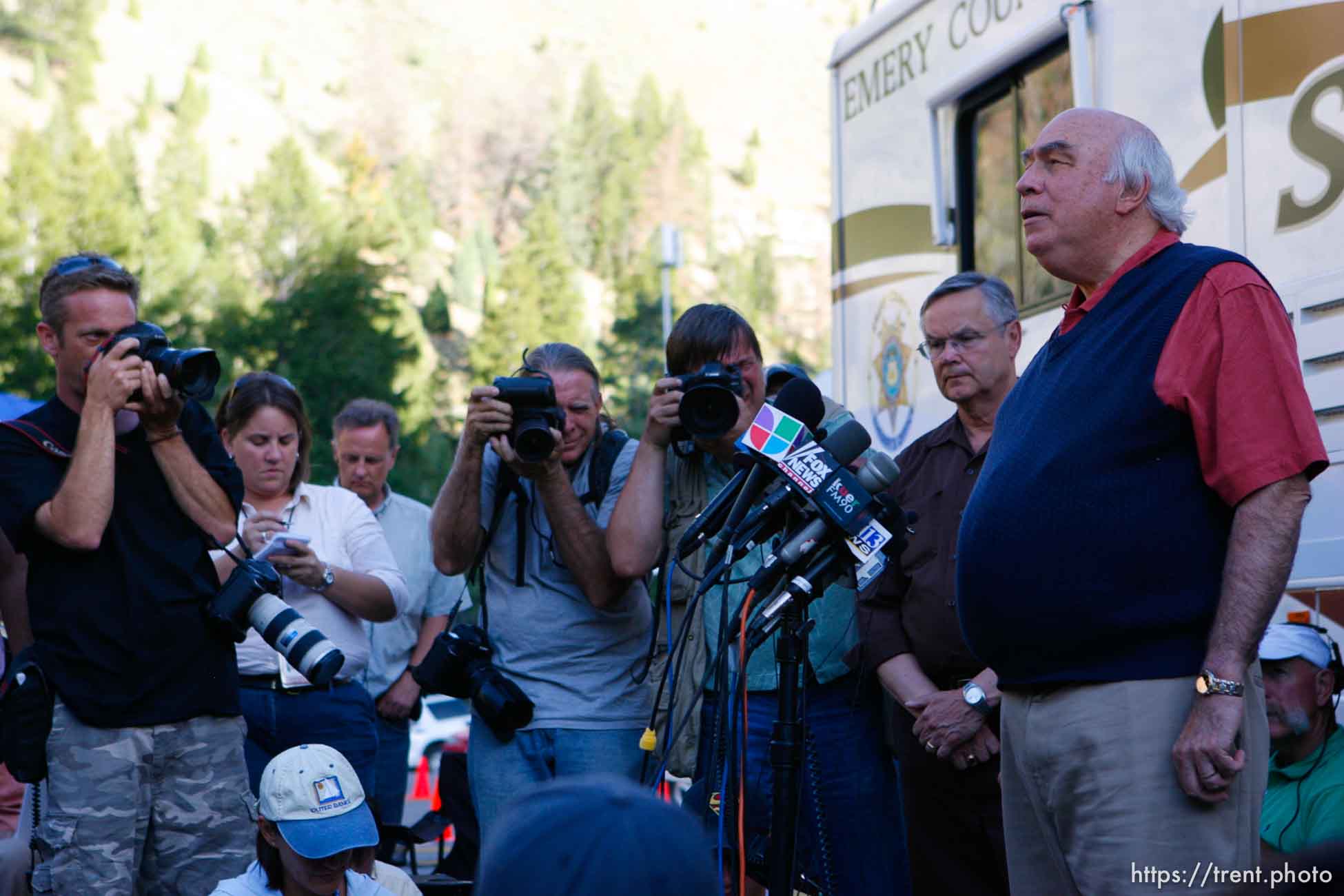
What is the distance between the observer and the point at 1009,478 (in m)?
2.92

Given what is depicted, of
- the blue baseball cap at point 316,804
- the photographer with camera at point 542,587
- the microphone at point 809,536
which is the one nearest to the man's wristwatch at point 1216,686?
the microphone at point 809,536

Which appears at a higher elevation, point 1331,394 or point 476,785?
point 1331,394

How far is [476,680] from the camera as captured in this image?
414 centimetres

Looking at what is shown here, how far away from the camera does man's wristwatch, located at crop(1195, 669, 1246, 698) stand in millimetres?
2639

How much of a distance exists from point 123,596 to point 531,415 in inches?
43.9

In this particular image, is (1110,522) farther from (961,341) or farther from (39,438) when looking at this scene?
(39,438)

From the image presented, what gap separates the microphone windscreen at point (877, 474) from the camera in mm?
3111

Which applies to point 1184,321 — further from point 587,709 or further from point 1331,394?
point 587,709

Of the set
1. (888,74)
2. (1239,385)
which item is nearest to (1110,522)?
(1239,385)

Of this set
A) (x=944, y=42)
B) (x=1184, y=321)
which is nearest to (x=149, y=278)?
(x=944, y=42)

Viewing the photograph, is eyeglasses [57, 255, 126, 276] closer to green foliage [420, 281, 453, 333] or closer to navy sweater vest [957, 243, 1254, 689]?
navy sweater vest [957, 243, 1254, 689]

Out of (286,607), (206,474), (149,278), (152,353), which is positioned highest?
(149,278)

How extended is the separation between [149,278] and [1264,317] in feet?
146

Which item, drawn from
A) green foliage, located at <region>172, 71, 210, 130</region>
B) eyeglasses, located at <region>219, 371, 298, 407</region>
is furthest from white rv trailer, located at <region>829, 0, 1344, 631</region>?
green foliage, located at <region>172, 71, 210, 130</region>
